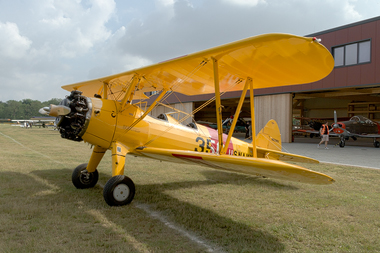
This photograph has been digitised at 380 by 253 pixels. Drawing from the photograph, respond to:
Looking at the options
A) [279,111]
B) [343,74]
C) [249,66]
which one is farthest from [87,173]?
[343,74]

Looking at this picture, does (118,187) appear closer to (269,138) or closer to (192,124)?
(192,124)

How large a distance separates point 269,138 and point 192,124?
7.96 ft

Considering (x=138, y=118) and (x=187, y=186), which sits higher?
(x=138, y=118)

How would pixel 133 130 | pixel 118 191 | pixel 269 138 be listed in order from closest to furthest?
1. pixel 118 191
2. pixel 133 130
3. pixel 269 138

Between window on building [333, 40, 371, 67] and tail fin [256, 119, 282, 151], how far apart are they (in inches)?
448

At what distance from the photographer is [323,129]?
14.8 m

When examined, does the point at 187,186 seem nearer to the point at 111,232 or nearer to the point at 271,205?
the point at 271,205

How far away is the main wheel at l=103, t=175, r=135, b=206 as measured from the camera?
397 cm

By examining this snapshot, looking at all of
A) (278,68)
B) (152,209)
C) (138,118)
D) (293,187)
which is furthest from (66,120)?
(293,187)

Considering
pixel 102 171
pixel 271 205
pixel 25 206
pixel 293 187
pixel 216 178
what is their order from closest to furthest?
pixel 25 206 → pixel 271 205 → pixel 293 187 → pixel 216 178 → pixel 102 171

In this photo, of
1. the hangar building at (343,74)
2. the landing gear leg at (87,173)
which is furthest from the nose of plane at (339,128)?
the landing gear leg at (87,173)

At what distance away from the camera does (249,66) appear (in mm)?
4418

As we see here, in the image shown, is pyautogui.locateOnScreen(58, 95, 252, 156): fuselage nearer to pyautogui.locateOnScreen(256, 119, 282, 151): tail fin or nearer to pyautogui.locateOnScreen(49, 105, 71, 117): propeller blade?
pyautogui.locateOnScreen(49, 105, 71, 117): propeller blade

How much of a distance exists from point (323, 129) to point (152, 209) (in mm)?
13786
